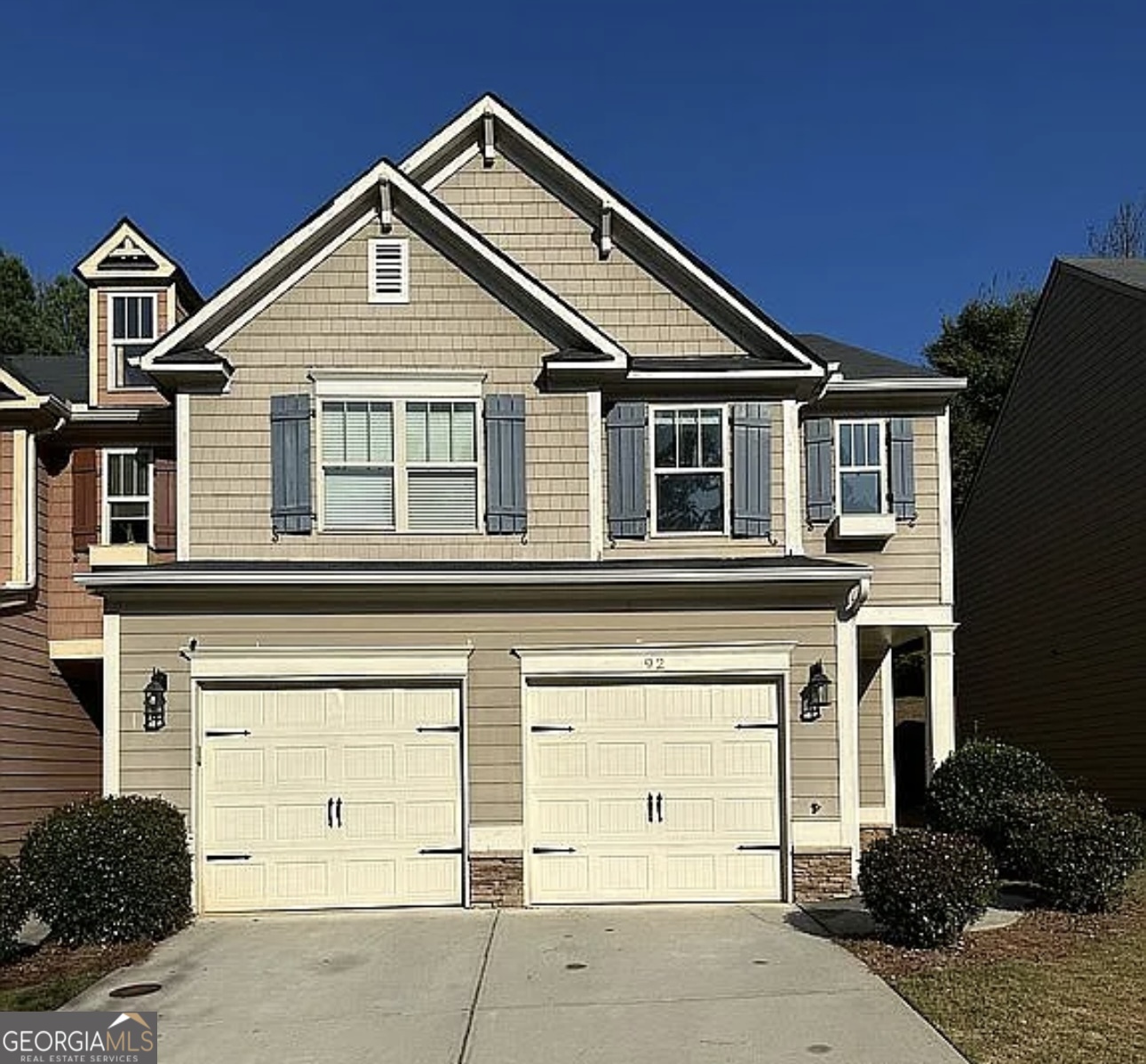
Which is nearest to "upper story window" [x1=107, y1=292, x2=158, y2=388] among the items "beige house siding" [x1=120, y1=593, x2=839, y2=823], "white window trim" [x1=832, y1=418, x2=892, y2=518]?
"beige house siding" [x1=120, y1=593, x2=839, y2=823]

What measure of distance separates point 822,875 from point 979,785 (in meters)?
3.00

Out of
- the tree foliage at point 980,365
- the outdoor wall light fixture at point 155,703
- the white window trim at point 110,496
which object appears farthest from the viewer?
the tree foliage at point 980,365

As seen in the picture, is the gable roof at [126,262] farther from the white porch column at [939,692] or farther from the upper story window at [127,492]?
the white porch column at [939,692]

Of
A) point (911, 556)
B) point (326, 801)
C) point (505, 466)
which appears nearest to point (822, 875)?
point (326, 801)

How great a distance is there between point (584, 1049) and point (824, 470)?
10.9 meters

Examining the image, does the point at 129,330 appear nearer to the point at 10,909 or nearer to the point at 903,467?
the point at 10,909

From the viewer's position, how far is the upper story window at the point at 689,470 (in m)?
16.0

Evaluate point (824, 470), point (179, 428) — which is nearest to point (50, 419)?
point (179, 428)

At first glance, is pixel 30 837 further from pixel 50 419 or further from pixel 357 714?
pixel 50 419

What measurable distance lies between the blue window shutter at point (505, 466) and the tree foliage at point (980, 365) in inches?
943

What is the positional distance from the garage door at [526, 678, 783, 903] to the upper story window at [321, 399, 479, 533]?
7.53ft

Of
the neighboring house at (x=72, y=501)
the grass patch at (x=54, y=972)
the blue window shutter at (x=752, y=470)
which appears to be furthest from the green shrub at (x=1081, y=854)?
the neighboring house at (x=72, y=501)

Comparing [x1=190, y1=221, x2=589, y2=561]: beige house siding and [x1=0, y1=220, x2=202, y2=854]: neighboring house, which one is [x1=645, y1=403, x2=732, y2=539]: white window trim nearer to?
[x1=190, y1=221, x2=589, y2=561]: beige house siding

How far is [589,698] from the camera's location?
14500mm
